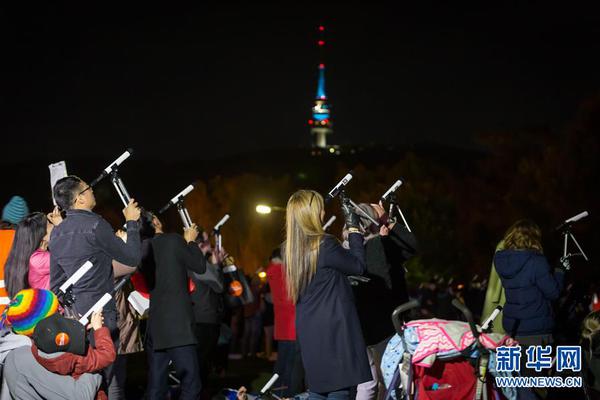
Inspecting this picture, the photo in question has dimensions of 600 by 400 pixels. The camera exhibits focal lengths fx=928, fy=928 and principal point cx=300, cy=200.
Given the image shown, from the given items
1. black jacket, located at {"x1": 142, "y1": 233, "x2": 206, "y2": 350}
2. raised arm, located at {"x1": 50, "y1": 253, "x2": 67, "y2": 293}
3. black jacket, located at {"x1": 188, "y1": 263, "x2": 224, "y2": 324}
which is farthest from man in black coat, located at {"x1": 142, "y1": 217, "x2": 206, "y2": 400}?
black jacket, located at {"x1": 188, "y1": 263, "x2": 224, "y2": 324}

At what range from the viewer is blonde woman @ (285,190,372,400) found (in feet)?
22.8

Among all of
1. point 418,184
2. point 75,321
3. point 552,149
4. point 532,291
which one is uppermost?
point 418,184

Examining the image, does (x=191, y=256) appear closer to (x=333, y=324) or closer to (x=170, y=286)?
(x=170, y=286)

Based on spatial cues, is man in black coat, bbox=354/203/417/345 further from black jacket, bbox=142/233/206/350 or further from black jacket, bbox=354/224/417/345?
black jacket, bbox=142/233/206/350

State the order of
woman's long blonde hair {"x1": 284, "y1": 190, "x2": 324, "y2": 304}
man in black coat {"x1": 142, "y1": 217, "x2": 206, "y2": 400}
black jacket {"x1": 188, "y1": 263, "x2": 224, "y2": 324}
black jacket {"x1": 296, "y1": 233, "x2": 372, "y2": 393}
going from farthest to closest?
black jacket {"x1": 188, "y1": 263, "x2": 224, "y2": 324}
man in black coat {"x1": 142, "y1": 217, "x2": 206, "y2": 400}
woman's long blonde hair {"x1": 284, "y1": 190, "x2": 324, "y2": 304}
black jacket {"x1": 296, "y1": 233, "x2": 372, "y2": 393}

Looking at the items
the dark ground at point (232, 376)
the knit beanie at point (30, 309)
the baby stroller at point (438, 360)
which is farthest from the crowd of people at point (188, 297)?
the dark ground at point (232, 376)

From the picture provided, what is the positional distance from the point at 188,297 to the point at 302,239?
2199 mm

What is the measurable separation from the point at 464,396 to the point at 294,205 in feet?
6.83

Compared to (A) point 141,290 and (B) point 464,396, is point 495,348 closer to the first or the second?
(B) point 464,396

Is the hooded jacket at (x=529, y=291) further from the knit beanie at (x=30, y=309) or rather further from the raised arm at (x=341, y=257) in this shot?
the knit beanie at (x=30, y=309)

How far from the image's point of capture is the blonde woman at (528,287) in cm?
934

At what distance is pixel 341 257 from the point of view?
697 centimetres

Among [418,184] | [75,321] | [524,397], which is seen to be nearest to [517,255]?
[524,397]

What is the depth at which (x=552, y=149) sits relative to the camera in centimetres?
5212
